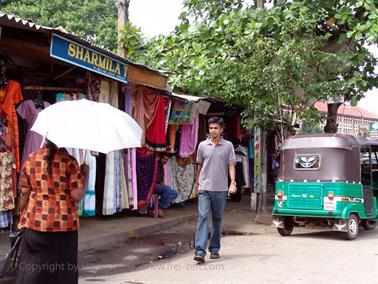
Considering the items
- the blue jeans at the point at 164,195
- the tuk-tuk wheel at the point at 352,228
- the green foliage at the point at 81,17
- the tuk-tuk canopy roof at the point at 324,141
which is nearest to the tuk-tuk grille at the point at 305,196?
the tuk-tuk wheel at the point at 352,228

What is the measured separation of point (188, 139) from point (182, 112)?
1.00 metres

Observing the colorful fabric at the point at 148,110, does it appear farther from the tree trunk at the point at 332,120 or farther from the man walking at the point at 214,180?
the tree trunk at the point at 332,120

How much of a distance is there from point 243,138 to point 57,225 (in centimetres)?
1222

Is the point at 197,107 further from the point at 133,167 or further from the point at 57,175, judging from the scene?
the point at 57,175

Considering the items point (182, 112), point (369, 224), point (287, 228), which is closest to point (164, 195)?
point (182, 112)

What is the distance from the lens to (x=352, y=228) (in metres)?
8.77

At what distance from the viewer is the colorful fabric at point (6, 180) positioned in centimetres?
711

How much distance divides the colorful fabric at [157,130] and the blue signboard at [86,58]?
2187 millimetres

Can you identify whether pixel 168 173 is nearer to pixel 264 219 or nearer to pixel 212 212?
pixel 264 219

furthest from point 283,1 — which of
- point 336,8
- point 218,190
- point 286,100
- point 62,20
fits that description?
point 62,20

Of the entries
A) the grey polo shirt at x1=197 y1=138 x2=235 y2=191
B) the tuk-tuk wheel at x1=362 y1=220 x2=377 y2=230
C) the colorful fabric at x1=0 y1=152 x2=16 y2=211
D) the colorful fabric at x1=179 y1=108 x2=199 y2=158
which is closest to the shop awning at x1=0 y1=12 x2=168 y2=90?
the colorful fabric at x1=0 y1=152 x2=16 y2=211

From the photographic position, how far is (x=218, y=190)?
22.3 ft

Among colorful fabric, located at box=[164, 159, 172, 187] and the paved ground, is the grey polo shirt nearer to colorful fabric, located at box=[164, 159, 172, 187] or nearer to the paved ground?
the paved ground

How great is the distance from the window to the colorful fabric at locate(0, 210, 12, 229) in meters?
4.93
